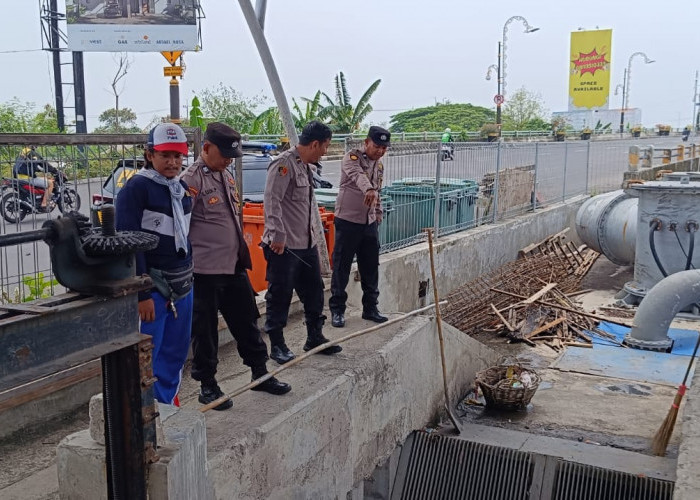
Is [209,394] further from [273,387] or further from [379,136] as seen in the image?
[379,136]

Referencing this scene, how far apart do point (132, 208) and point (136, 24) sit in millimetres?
20015

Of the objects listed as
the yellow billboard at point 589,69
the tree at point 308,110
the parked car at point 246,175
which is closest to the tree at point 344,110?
the tree at point 308,110

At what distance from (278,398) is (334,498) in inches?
37.9

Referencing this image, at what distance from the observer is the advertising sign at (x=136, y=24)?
20.9 meters

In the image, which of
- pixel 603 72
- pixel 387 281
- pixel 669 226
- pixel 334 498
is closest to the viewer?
pixel 334 498

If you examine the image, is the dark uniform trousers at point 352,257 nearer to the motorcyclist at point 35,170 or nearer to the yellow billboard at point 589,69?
the motorcyclist at point 35,170

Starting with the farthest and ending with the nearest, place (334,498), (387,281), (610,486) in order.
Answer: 1. (387,281)
2. (610,486)
3. (334,498)

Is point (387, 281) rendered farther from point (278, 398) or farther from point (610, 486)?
point (278, 398)

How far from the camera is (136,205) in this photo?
3480mm

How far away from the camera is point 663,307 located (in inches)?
357

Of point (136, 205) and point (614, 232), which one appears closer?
point (136, 205)

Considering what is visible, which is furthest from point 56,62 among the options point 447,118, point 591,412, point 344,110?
point 447,118

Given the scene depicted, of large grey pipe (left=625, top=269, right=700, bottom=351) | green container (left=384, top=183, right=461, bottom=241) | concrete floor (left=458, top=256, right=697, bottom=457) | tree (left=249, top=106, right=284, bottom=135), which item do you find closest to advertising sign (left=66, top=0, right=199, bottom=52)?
tree (left=249, top=106, right=284, bottom=135)

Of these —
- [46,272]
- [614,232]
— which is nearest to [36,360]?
[46,272]
